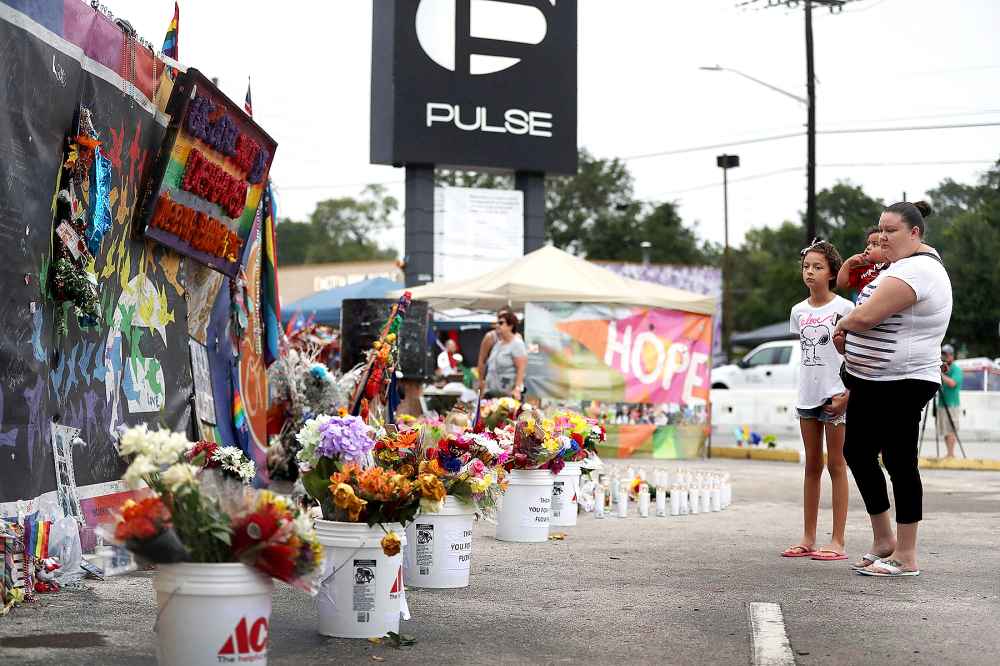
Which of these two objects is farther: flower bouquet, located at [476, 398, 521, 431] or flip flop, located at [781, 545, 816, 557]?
flower bouquet, located at [476, 398, 521, 431]

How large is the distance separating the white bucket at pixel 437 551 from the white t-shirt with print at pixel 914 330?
101 inches

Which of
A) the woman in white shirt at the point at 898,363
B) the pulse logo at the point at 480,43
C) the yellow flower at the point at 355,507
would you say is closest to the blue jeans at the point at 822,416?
the woman in white shirt at the point at 898,363

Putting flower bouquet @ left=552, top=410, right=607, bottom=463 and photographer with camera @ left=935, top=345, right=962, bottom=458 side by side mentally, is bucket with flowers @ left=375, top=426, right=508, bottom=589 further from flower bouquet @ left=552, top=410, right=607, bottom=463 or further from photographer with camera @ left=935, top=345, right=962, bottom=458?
photographer with camera @ left=935, top=345, right=962, bottom=458

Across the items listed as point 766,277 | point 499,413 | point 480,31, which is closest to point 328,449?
point 499,413

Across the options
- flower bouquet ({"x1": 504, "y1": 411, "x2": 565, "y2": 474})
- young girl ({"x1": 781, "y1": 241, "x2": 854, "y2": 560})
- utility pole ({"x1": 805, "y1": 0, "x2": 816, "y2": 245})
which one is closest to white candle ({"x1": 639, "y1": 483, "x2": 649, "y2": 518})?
flower bouquet ({"x1": 504, "y1": 411, "x2": 565, "y2": 474})

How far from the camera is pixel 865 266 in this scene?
7.86 m

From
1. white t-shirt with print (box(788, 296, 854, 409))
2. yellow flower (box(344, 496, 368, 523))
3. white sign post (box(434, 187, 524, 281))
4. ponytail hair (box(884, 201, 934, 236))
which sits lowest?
yellow flower (box(344, 496, 368, 523))

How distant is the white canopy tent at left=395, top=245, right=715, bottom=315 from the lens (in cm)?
1820

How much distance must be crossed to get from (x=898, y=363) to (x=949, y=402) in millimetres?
14822

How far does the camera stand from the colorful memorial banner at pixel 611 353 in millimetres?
18797

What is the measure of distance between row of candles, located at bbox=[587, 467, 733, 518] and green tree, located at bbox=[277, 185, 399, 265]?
93865mm

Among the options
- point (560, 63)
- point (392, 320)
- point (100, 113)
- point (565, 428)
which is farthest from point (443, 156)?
point (100, 113)

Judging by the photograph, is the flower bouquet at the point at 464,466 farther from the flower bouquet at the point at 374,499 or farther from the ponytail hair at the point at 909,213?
the ponytail hair at the point at 909,213

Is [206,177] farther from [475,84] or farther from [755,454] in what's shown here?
[475,84]
